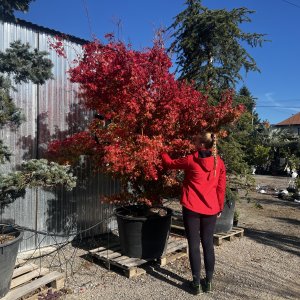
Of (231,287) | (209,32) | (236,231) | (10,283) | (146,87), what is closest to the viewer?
(10,283)

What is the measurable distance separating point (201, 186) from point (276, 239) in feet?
11.7

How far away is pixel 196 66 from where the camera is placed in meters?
7.95

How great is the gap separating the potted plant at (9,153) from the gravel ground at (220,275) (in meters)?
0.89

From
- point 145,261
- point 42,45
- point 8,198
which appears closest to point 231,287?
point 145,261

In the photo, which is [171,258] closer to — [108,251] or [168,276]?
[168,276]

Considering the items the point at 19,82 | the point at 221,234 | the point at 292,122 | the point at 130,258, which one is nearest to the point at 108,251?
the point at 130,258

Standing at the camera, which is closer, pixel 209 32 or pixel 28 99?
pixel 28 99

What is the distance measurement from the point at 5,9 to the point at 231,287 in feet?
13.5

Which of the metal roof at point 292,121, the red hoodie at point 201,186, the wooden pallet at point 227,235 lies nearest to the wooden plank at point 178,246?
the wooden pallet at point 227,235

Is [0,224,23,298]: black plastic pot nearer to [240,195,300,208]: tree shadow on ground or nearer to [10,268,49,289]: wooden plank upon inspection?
[10,268,49,289]: wooden plank

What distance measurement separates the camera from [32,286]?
4.09 meters

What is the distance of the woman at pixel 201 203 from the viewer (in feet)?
14.4

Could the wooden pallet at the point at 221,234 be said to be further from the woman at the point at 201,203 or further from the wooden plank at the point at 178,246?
the woman at the point at 201,203

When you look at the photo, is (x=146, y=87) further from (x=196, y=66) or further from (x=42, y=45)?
(x=196, y=66)
